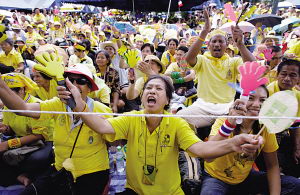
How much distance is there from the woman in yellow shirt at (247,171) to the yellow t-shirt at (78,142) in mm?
951

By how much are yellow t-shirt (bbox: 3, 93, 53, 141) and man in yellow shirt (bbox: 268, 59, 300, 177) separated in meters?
2.45

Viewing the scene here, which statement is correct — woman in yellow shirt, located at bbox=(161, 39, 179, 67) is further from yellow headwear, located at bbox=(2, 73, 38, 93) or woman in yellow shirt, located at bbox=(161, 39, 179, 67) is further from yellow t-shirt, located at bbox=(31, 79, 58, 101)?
yellow headwear, located at bbox=(2, 73, 38, 93)

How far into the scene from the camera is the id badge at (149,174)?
6.20ft

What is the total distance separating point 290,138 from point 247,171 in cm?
92

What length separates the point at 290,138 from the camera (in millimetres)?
2656

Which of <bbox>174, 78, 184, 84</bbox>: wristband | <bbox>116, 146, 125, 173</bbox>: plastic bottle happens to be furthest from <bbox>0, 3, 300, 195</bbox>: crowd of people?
<bbox>174, 78, 184, 84</bbox>: wristband

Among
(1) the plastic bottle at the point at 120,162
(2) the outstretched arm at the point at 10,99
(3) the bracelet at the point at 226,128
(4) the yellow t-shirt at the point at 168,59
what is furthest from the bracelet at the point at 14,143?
(4) the yellow t-shirt at the point at 168,59

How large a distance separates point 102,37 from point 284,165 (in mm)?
8070

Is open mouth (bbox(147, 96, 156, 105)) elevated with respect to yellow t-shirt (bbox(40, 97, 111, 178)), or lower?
elevated

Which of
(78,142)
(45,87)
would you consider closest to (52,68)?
(78,142)

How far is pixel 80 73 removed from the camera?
2.02m

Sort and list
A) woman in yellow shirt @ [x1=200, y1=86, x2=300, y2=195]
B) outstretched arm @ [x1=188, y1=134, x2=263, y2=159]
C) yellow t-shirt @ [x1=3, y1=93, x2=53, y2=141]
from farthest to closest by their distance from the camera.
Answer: yellow t-shirt @ [x1=3, y1=93, x2=53, y2=141]
woman in yellow shirt @ [x1=200, y1=86, x2=300, y2=195]
outstretched arm @ [x1=188, y1=134, x2=263, y2=159]

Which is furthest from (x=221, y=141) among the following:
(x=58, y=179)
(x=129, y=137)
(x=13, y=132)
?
(x=13, y=132)

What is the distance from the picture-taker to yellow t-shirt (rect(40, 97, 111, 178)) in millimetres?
2062
